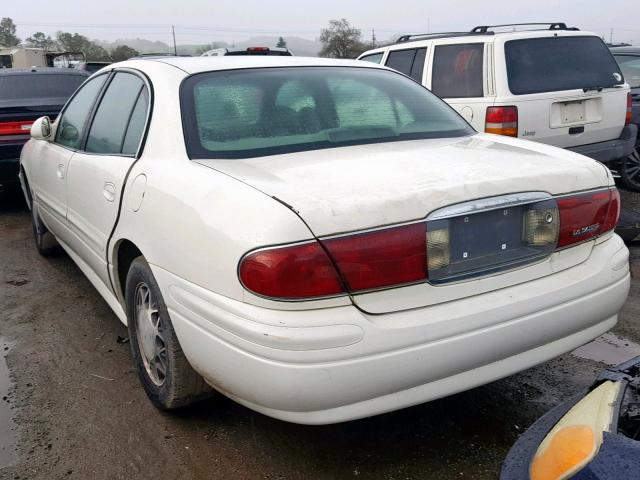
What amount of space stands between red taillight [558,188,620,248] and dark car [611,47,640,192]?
504cm

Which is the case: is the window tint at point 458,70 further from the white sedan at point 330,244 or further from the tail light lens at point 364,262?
the tail light lens at point 364,262

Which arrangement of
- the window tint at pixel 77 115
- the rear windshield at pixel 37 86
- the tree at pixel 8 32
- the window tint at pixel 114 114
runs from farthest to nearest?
the tree at pixel 8 32, the rear windshield at pixel 37 86, the window tint at pixel 77 115, the window tint at pixel 114 114

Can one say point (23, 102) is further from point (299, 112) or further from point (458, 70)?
point (299, 112)

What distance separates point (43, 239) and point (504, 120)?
13.1 ft

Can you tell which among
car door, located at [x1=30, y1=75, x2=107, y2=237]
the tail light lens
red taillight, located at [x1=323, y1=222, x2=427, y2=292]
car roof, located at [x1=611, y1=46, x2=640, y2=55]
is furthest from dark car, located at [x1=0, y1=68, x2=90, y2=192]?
car roof, located at [x1=611, y1=46, x2=640, y2=55]

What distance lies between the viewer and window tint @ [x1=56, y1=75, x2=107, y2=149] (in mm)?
3846

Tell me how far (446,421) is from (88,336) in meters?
2.17

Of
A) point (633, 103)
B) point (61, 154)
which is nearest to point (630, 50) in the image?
point (633, 103)

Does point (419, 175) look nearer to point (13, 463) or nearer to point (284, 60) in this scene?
point (284, 60)

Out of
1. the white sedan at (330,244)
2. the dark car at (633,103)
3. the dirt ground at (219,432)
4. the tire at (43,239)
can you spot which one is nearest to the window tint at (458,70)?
the dark car at (633,103)

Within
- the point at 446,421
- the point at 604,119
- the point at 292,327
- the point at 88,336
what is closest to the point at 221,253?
the point at 292,327

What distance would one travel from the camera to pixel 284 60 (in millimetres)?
3338

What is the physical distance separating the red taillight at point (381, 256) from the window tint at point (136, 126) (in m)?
1.37

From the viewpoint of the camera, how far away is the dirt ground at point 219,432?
2.49 meters
